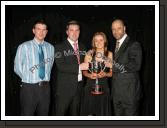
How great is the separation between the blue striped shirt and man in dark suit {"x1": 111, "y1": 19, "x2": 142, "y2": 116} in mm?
647

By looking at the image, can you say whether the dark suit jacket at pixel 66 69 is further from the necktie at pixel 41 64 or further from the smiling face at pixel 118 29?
the smiling face at pixel 118 29

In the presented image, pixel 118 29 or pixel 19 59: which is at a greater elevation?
pixel 118 29

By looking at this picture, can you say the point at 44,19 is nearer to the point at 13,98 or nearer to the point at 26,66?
the point at 26,66

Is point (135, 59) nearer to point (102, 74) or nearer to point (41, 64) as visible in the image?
point (102, 74)

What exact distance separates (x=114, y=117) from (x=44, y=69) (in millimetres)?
820

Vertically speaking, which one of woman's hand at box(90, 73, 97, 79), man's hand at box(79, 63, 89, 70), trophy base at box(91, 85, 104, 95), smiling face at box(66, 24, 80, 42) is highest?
smiling face at box(66, 24, 80, 42)

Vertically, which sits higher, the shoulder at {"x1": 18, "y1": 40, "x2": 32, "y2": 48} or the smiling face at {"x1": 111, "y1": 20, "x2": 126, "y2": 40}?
the smiling face at {"x1": 111, "y1": 20, "x2": 126, "y2": 40}

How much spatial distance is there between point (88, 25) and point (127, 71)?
0.58m

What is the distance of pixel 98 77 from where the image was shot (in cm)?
411

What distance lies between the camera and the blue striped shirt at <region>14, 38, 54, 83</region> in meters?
4.12

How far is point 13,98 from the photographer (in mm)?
4188

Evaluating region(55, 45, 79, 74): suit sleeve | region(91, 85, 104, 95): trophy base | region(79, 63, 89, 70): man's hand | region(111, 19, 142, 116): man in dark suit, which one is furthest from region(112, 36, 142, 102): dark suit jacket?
region(55, 45, 79, 74): suit sleeve

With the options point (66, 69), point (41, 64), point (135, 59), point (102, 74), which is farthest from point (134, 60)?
point (41, 64)

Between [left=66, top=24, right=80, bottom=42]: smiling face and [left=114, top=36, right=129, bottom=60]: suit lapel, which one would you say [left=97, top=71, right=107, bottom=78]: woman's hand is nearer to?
[left=114, top=36, right=129, bottom=60]: suit lapel
